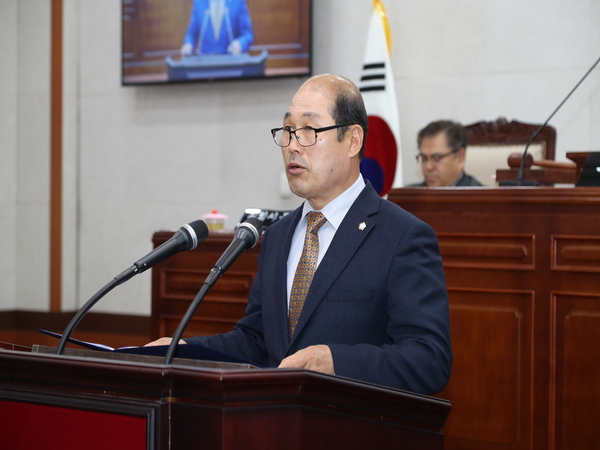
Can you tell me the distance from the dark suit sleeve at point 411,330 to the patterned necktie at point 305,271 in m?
0.16

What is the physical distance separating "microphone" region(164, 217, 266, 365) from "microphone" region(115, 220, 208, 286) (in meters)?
0.08

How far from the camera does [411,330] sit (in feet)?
5.29

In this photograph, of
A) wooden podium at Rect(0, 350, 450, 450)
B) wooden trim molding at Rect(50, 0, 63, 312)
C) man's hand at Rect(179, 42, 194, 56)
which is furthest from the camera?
wooden trim molding at Rect(50, 0, 63, 312)

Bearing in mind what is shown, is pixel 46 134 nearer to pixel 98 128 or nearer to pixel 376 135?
pixel 98 128

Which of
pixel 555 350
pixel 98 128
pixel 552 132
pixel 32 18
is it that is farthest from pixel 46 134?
pixel 555 350

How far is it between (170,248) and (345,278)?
464 millimetres

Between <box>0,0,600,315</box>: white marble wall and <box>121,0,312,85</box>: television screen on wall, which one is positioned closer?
<box>0,0,600,315</box>: white marble wall

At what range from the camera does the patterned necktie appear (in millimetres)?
1792

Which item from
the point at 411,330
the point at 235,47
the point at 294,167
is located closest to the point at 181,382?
the point at 411,330

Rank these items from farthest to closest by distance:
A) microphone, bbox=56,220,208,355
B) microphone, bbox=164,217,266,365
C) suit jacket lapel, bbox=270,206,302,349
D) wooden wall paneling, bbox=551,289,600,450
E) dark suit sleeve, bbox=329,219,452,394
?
wooden wall paneling, bbox=551,289,600,450, suit jacket lapel, bbox=270,206,302,349, dark suit sleeve, bbox=329,219,452,394, microphone, bbox=56,220,208,355, microphone, bbox=164,217,266,365

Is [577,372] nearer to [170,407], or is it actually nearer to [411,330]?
[411,330]

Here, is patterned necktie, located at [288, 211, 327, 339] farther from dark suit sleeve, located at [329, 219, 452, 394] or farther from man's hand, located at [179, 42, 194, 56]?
man's hand, located at [179, 42, 194, 56]

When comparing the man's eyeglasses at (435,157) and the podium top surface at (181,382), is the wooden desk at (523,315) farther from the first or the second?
the man's eyeglasses at (435,157)

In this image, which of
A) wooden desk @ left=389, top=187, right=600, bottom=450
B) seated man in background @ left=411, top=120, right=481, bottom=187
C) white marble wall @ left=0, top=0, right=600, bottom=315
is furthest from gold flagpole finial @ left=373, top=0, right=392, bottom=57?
wooden desk @ left=389, top=187, right=600, bottom=450
